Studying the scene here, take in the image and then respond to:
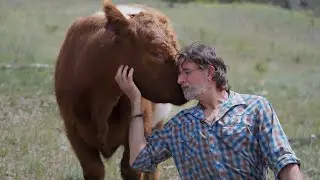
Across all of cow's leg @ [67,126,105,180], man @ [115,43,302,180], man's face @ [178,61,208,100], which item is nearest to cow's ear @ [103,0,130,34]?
man @ [115,43,302,180]

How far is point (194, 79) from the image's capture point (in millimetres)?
4055

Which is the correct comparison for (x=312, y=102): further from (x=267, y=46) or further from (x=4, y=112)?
(x=267, y=46)

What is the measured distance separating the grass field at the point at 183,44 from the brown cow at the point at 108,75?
1.21 metres

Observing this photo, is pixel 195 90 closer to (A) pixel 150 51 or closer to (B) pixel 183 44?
(A) pixel 150 51

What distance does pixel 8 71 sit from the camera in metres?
12.5

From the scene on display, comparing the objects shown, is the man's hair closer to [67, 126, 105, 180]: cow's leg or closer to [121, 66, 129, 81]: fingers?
[121, 66, 129, 81]: fingers

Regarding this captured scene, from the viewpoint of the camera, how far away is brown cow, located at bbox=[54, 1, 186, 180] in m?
4.53

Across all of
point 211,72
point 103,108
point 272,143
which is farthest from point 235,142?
point 103,108

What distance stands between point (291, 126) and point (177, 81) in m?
5.57

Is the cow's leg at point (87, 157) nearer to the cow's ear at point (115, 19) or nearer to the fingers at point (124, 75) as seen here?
the fingers at point (124, 75)

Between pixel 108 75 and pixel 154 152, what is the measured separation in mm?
916

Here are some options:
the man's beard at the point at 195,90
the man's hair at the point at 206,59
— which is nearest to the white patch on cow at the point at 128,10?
the man's hair at the point at 206,59

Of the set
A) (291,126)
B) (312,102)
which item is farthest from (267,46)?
(291,126)

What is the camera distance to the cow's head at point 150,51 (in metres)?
4.48
